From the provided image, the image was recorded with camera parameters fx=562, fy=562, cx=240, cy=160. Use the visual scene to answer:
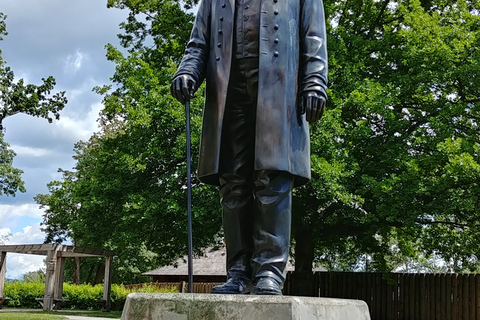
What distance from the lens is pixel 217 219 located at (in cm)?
1842

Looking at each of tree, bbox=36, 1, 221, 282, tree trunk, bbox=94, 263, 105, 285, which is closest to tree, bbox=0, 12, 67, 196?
tree, bbox=36, 1, 221, 282

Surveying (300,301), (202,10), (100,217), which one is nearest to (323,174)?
(100,217)

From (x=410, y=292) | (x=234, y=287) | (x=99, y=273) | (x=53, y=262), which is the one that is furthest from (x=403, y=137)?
(x=99, y=273)

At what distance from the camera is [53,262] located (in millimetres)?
22516

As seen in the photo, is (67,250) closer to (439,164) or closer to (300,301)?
(439,164)

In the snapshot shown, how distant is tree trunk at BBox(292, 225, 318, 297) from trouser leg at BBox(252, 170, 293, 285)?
15.5 metres

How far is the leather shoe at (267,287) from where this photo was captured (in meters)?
3.57

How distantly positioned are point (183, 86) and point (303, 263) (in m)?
16.5

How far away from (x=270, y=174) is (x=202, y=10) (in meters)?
1.51

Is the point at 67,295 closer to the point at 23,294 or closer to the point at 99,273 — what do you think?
the point at 23,294

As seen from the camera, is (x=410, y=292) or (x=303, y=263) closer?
(x=303, y=263)

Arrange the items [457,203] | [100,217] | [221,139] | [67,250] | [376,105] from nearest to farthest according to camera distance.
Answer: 1. [221,139]
2. [457,203]
3. [376,105]
4. [100,217]
5. [67,250]

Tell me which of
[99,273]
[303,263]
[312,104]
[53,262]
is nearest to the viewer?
[312,104]

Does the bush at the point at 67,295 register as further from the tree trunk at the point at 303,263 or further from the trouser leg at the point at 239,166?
the trouser leg at the point at 239,166
